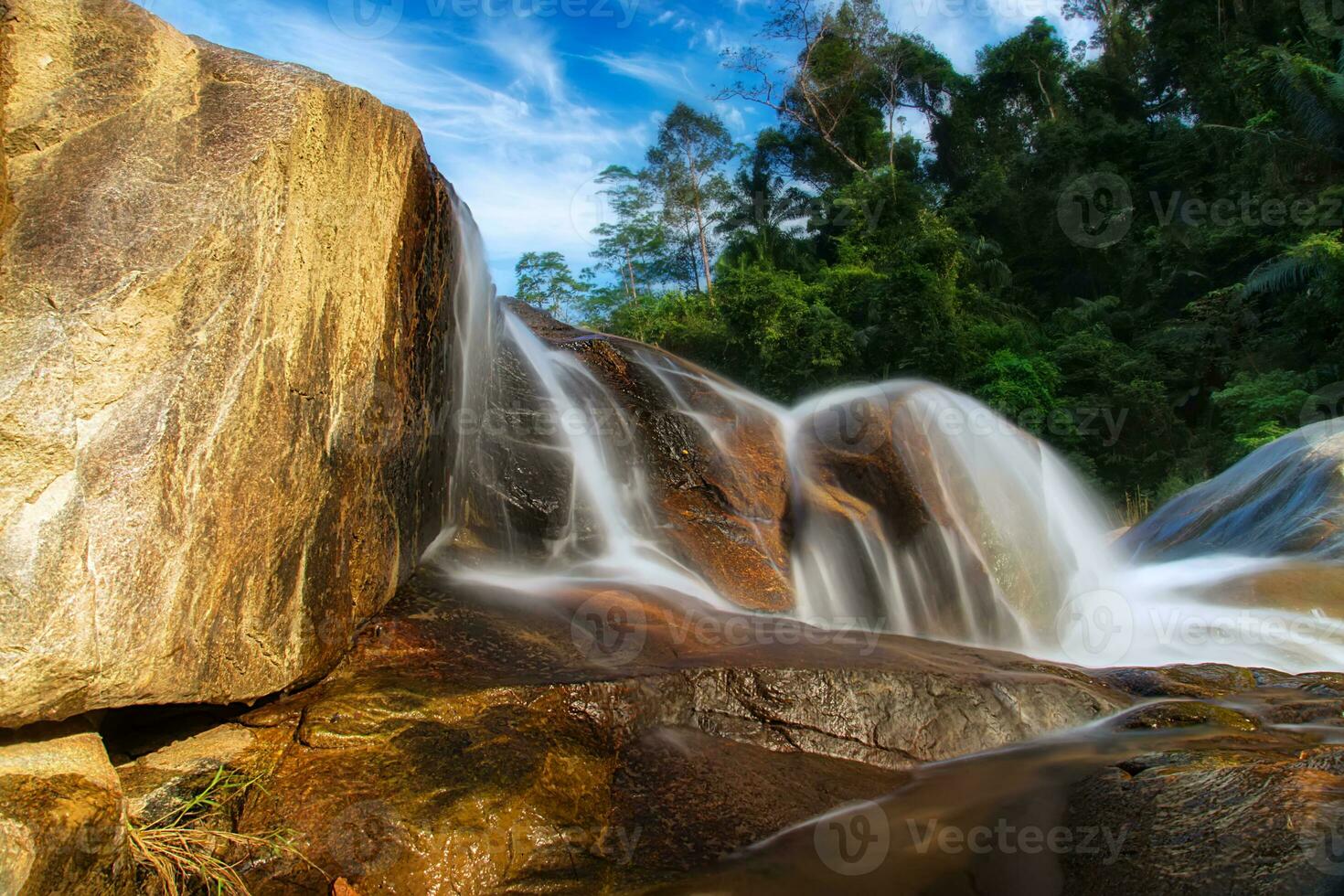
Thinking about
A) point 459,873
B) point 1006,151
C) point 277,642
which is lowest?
point 459,873

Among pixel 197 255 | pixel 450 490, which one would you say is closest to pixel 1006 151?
pixel 450 490

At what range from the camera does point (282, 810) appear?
2881 millimetres

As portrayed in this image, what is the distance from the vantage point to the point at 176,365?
286 centimetres

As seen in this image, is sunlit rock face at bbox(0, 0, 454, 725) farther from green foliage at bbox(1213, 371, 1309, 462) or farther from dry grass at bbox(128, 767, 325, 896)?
green foliage at bbox(1213, 371, 1309, 462)

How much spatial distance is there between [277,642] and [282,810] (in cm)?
63

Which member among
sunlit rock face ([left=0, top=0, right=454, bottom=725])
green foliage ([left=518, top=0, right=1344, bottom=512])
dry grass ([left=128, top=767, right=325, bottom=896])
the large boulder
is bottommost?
dry grass ([left=128, top=767, right=325, bottom=896])

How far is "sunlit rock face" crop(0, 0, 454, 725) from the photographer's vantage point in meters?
2.54

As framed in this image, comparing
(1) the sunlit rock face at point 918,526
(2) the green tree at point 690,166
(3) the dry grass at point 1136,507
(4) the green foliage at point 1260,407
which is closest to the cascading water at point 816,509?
(1) the sunlit rock face at point 918,526

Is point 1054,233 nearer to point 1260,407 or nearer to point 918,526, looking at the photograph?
point 1260,407

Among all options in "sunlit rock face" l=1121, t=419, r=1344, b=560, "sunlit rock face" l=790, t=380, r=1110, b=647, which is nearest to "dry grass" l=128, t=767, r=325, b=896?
"sunlit rock face" l=790, t=380, r=1110, b=647

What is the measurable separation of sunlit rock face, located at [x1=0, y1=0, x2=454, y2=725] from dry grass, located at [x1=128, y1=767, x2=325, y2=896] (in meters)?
0.37

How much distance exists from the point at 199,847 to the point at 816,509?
525cm

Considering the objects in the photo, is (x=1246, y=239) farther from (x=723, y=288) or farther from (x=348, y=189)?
(x=348, y=189)

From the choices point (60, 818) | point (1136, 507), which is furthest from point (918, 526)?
point (1136, 507)
